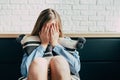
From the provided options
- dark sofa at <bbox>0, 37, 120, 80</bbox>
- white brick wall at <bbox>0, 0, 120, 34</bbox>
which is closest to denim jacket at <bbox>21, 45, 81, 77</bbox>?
dark sofa at <bbox>0, 37, 120, 80</bbox>

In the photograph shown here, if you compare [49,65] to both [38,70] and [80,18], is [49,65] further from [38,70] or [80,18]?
[80,18]

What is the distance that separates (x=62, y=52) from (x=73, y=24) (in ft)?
1.54

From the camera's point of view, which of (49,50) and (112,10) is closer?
(49,50)

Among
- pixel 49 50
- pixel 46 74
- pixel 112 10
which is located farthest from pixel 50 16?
pixel 112 10

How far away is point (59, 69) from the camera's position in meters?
1.58

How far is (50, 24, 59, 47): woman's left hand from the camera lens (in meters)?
1.82

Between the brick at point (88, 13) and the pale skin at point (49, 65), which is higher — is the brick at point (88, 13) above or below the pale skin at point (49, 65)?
above

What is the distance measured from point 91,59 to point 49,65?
0.56 m

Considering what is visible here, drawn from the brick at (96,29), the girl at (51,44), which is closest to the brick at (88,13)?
the brick at (96,29)

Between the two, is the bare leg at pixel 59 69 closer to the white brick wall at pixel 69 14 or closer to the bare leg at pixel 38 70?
the bare leg at pixel 38 70

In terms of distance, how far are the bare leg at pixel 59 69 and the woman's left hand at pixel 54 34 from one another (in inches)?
8.0

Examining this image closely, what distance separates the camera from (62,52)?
1858 mm

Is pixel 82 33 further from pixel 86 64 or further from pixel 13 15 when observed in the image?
pixel 13 15

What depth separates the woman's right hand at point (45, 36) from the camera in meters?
1.82
